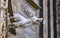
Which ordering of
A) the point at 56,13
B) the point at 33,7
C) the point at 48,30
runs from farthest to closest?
the point at 56,13
the point at 48,30
the point at 33,7

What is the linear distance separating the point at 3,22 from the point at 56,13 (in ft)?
10.1

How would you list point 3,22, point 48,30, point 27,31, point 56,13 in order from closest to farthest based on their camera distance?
point 3,22 → point 27,31 → point 48,30 → point 56,13

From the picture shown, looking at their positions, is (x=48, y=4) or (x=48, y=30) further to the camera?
(x=48, y=4)

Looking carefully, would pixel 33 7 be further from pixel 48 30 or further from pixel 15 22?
pixel 48 30

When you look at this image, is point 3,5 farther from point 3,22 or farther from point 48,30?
point 48,30

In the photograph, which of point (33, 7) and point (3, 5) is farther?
point (33, 7)

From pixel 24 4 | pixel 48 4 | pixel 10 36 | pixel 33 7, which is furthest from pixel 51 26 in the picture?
pixel 10 36

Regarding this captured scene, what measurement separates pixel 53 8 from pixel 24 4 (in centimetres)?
184

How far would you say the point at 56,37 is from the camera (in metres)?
3.83

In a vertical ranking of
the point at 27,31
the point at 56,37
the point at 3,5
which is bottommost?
the point at 56,37

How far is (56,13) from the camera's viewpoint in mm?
4176

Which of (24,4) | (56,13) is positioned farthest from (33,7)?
(56,13)

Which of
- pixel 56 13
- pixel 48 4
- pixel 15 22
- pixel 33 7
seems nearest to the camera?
pixel 15 22

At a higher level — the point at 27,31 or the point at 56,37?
the point at 27,31
